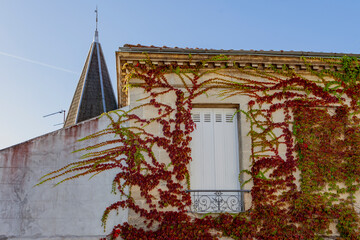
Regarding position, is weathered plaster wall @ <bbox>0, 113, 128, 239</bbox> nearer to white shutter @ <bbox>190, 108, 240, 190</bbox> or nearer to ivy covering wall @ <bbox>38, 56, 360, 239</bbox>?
ivy covering wall @ <bbox>38, 56, 360, 239</bbox>

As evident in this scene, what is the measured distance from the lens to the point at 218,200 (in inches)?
314

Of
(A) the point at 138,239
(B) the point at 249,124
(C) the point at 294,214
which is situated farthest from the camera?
(B) the point at 249,124

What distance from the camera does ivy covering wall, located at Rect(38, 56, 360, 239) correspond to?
7773 millimetres

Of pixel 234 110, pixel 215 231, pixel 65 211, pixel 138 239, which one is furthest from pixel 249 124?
pixel 65 211

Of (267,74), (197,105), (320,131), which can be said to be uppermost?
(267,74)

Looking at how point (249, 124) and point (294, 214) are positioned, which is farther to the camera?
point (249, 124)

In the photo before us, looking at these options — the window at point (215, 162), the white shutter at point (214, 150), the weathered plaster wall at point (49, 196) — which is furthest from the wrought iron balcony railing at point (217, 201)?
the weathered plaster wall at point (49, 196)

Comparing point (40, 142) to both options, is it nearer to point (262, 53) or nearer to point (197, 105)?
point (197, 105)

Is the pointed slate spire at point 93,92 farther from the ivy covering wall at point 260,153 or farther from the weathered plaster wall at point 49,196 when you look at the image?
the ivy covering wall at point 260,153

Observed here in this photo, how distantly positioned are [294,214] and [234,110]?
2632 millimetres

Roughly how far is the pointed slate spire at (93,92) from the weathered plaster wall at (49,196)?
32.9 feet

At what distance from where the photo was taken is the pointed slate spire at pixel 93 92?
61.9 feet

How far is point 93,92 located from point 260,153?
13715 mm

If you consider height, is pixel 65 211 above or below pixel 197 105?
below
